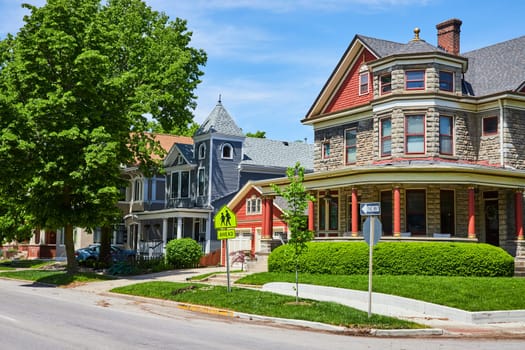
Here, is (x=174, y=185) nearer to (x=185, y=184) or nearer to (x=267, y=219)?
(x=185, y=184)

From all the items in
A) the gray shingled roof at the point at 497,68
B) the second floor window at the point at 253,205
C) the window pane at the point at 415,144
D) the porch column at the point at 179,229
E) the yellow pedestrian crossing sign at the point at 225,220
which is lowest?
the porch column at the point at 179,229

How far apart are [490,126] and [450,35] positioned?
6226 mm

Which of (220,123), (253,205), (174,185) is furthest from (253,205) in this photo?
(174,185)

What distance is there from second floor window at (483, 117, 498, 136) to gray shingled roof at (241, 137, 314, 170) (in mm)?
18651

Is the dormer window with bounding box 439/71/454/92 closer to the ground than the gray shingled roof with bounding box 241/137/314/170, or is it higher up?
higher up

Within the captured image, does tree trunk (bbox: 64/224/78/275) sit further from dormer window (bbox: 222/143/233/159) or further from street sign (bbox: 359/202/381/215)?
street sign (bbox: 359/202/381/215)

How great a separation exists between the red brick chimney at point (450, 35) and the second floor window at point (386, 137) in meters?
6.45

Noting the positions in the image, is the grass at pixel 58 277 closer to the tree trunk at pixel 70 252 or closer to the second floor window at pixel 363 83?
the tree trunk at pixel 70 252

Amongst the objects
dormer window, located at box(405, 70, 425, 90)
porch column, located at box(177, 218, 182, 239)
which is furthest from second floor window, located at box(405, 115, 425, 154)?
porch column, located at box(177, 218, 182, 239)

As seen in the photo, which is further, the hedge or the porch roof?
the porch roof

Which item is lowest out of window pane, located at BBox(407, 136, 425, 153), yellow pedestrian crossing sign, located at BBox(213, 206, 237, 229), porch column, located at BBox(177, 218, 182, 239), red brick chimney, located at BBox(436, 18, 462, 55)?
porch column, located at BBox(177, 218, 182, 239)

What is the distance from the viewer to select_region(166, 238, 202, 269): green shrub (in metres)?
35.9

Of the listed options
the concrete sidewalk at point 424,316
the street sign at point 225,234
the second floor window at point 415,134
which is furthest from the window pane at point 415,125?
the street sign at point 225,234

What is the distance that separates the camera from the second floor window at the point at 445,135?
29.1m
